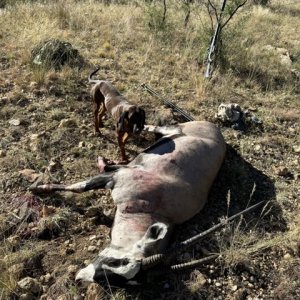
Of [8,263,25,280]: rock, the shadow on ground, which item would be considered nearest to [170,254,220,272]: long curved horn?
the shadow on ground

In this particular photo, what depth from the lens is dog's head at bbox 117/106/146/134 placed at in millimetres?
5426

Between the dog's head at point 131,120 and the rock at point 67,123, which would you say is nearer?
the dog's head at point 131,120

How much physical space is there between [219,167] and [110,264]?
2.29 meters

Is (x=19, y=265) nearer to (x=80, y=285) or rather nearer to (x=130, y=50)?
(x=80, y=285)

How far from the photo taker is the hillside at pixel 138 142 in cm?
433

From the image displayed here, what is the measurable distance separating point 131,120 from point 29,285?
2296mm

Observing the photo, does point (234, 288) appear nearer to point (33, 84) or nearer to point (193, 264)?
point (193, 264)

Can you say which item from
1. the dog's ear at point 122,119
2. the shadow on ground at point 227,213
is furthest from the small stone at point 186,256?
the dog's ear at point 122,119

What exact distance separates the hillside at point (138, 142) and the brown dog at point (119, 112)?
1.24 ft

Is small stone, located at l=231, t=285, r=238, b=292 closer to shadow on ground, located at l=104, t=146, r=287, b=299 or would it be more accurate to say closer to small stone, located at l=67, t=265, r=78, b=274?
shadow on ground, located at l=104, t=146, r=287, b=299

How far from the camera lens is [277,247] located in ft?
15.7

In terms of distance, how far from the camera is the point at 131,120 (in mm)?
5434

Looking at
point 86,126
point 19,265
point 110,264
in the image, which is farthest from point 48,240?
point 86,126

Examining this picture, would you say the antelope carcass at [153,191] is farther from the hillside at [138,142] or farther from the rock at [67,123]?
the rock at [67,123]
